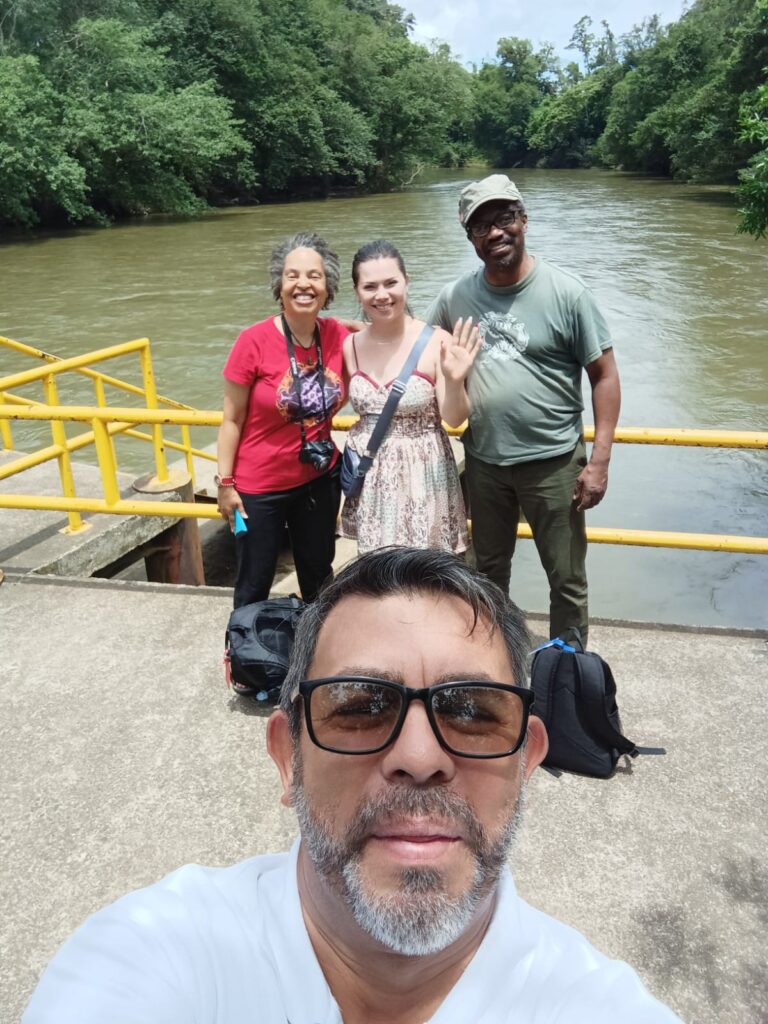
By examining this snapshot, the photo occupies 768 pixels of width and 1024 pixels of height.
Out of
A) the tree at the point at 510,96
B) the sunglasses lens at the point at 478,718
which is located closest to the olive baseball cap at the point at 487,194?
the sunglasses lens at the point at 478,718

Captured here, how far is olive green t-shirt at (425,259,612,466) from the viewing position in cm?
269

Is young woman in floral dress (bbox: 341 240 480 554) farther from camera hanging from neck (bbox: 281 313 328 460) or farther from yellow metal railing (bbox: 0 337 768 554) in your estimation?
yellow metal railing (bbox: 0 337 768 554)

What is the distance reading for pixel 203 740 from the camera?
111 inches

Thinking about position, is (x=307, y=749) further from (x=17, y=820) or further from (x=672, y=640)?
(x=672, y=640)

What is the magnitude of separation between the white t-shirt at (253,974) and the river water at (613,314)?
673 centimetres

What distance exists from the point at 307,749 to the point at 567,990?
0.47m

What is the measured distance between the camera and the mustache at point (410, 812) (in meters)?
1.06

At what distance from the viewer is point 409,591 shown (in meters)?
1.26

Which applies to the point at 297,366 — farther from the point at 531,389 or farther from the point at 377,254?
the point at 531,389

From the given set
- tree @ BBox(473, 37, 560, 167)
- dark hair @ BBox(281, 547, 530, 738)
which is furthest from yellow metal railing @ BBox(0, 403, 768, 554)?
tree @ BBox(473, 37, 560, 167)

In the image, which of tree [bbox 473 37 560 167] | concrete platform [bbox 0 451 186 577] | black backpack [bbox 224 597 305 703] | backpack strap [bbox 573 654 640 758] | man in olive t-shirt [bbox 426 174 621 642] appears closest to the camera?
backpack strap [bbox 573 654 640 758]

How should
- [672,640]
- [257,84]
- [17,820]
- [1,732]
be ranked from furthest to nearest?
[257,84] < [672,640] < [1,732] < [17,820]

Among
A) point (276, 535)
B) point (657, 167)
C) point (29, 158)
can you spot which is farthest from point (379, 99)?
point (276, 535)

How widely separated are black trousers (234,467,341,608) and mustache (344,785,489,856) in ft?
6.61
